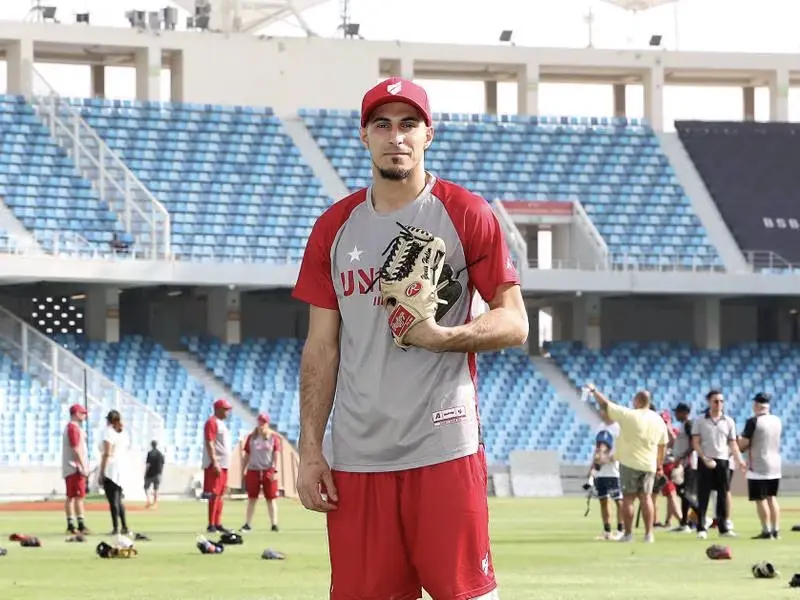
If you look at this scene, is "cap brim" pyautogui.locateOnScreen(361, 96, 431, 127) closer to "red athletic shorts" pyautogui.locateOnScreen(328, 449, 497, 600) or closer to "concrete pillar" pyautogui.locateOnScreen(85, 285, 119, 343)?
"red athletic shorts" pyautogui.locateOnScreen(328, 449, 497, 600)

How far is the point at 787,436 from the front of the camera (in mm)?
50000

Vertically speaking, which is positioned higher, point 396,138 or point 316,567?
point 396,138

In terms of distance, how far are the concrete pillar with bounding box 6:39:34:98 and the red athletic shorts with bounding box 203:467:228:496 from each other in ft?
105

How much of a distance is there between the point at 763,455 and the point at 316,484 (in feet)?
56.7

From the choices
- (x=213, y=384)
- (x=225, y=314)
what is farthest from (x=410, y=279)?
(x=225, y=314)

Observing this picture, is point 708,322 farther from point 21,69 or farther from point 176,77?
point 21,69

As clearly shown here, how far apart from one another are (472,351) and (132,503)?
33274mm

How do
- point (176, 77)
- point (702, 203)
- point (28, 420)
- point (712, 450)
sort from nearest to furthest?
1. point (712, 450)
2. point (28, 420)
3. point (176, 77)
4. point (702, 203)

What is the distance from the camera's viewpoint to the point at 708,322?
57656 millimetres

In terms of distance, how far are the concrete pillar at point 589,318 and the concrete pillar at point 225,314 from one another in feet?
32.6

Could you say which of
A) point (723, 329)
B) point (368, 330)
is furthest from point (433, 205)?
point (723, 329)

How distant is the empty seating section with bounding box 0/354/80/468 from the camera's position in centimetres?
4206

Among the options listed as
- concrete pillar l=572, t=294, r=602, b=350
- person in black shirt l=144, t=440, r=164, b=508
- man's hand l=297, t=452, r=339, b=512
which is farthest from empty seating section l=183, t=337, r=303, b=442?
man's hand l=297, t=452, r=339, b=512

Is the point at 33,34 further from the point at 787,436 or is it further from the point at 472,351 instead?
the point at 472,351
